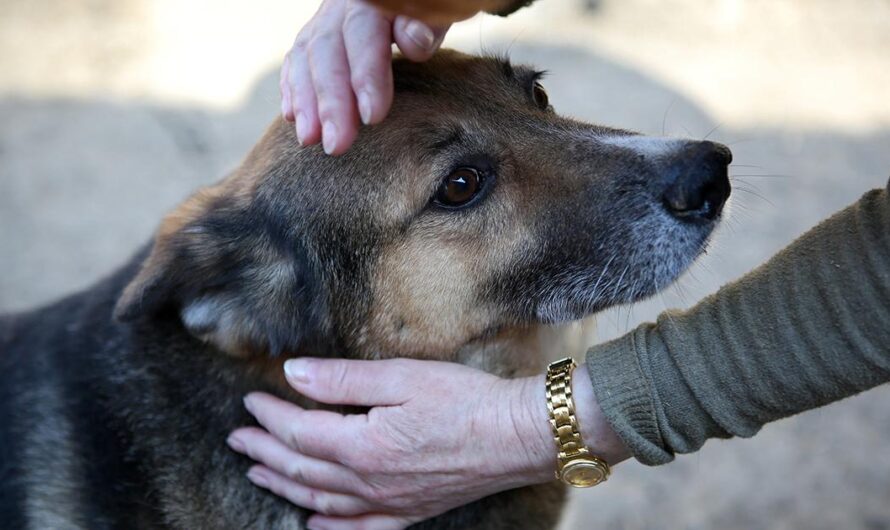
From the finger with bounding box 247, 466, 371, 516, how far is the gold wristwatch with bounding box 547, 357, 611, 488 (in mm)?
664

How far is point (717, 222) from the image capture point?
2637 millimetres

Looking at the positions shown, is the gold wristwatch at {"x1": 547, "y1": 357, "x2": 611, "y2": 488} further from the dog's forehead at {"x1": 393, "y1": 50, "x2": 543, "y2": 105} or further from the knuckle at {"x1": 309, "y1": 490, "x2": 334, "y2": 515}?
the dog's forehead at {"x1": 393, "y1": 50, "x2": 543, "y2": 105}

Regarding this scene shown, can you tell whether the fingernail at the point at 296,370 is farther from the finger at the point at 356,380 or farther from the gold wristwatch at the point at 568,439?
the gold wristwatch at the point at 568,439

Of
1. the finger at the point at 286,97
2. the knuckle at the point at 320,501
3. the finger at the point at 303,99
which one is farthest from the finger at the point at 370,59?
the knuckle at the point at 320,501

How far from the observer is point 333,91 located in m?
2.39

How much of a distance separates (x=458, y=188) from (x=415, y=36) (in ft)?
1.58

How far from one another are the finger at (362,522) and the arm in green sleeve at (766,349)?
86 cm

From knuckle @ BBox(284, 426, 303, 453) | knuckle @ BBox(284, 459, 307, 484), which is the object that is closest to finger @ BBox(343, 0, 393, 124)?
knuckle @ BBox(284, 426, 303, 453)

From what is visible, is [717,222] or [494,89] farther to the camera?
[494,89]

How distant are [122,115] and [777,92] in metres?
5.20

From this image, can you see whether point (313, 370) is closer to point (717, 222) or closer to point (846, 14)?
point (717, 222)

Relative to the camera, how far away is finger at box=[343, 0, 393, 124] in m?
2.36

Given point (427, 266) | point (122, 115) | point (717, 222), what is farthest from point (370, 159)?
point (122, 115)

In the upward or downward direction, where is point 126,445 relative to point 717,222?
downward
